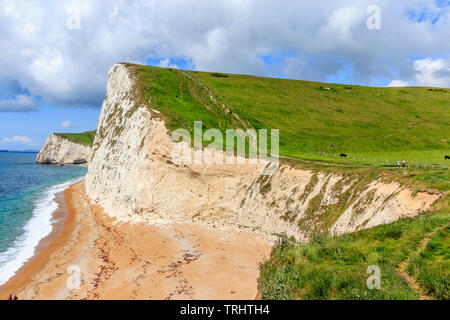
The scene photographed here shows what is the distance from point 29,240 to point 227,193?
82.1 feet

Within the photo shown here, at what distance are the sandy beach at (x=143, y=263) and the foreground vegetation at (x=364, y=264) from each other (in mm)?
6874

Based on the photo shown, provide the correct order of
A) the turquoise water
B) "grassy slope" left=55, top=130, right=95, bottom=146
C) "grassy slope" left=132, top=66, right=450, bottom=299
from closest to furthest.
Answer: "grassy slope" left=132, top=66, right=450, bottom=299 < the turquoise water < "grassy slope" left=55, top=130, right=95, bottom=146

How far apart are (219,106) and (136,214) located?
3684 cm

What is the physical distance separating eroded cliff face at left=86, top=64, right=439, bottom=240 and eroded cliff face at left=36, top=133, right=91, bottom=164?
11449 centimetres

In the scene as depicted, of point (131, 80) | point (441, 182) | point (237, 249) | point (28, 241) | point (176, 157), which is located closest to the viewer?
point (441, 182)

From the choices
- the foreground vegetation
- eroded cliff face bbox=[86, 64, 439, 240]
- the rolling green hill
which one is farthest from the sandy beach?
the rolling green hill

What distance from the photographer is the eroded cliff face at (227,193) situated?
81.8ft

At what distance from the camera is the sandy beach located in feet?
68.8

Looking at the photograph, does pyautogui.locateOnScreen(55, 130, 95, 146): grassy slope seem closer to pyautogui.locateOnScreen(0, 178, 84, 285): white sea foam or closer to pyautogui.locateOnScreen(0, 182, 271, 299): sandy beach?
pyautogui.locateOnScreen(0, 178, 84, 285): white sea foam

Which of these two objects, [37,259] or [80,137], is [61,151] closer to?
[80,137]

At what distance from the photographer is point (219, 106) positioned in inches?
2680

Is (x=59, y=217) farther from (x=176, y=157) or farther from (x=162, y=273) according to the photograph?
(x=162, y=273)

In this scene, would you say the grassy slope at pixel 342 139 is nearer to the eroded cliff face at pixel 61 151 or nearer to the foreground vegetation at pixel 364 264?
the foreground vegetation at pixel 364 264
